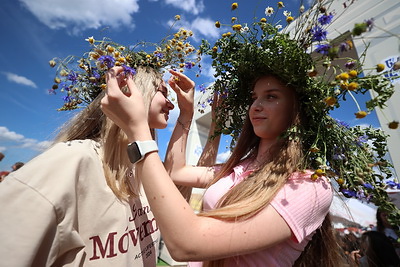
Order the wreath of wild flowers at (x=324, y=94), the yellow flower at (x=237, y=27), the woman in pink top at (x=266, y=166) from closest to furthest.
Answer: the woman in pink top at (x=266, y=166)
the wreath of wild flowers at (x=324, y=94)
the yellow flower at (x=237, y=27)

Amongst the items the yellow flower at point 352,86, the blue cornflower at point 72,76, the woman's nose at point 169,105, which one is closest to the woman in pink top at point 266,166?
the yellow flower at point 352,86

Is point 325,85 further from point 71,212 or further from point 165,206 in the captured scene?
point 71,212

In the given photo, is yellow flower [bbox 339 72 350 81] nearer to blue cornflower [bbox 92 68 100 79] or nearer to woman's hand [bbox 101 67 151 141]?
woman's hand [bbox 101 67 151 141]

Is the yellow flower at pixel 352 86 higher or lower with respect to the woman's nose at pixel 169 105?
lower

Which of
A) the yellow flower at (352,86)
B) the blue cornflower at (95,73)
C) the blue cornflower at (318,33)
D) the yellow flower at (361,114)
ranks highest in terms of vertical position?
the blue cornflower at (95,73)

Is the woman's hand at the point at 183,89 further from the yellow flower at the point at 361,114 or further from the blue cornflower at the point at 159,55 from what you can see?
the yellow flower at the point at 361,114

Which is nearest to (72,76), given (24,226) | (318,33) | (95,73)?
(95,73)

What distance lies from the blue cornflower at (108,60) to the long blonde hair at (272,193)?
2.52 ft

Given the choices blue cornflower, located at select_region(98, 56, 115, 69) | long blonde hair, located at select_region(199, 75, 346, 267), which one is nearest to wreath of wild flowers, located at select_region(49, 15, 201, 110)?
blue cornflower, located at select_region(98, 56, 115, 69)

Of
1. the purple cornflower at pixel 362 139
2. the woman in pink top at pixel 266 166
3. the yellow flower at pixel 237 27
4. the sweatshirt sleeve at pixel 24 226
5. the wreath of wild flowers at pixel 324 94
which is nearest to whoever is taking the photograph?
the sweatshirt sleeve at pixel 24 226

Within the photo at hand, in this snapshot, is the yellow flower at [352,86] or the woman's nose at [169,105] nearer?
the yellow flower at [352,86]

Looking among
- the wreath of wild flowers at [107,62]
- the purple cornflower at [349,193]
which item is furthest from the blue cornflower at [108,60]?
the purple cornflower at [349,193]

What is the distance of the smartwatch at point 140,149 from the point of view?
876 mm

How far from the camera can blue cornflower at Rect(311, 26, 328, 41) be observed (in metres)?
1.02
